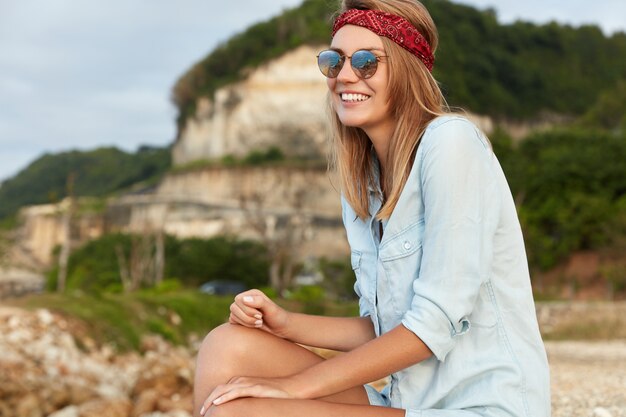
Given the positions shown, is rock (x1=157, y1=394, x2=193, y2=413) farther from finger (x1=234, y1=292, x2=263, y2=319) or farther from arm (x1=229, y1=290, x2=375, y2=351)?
finger (x1=234, y1=292, x2=263, y2=319)

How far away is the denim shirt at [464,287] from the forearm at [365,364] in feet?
0.13

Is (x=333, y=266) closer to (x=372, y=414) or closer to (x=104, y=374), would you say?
(x=104, y=374)

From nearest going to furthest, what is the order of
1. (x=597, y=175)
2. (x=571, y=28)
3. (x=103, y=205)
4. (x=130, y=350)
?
(x=130, y=350)
(x=597, y=175)
(x=103, y=205)
(x=571, y=28)

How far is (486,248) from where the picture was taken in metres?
1.88

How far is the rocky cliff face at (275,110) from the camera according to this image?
43469 mm

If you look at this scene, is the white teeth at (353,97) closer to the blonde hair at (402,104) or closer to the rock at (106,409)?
the blonde hair at (402,104)

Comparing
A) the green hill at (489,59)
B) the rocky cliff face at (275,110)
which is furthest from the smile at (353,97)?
the rocky cliff face at (275,110)

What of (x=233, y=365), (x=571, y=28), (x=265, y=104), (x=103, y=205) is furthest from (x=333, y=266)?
(x=571, y=28)

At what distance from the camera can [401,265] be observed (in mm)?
2004

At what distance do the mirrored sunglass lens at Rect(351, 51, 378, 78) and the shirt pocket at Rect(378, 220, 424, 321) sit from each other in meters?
0.46

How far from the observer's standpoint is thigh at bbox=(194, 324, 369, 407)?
6.76ft

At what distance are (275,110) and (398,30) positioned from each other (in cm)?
4233

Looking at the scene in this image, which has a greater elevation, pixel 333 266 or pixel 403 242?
pixel 403 242

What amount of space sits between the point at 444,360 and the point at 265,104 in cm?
4298
